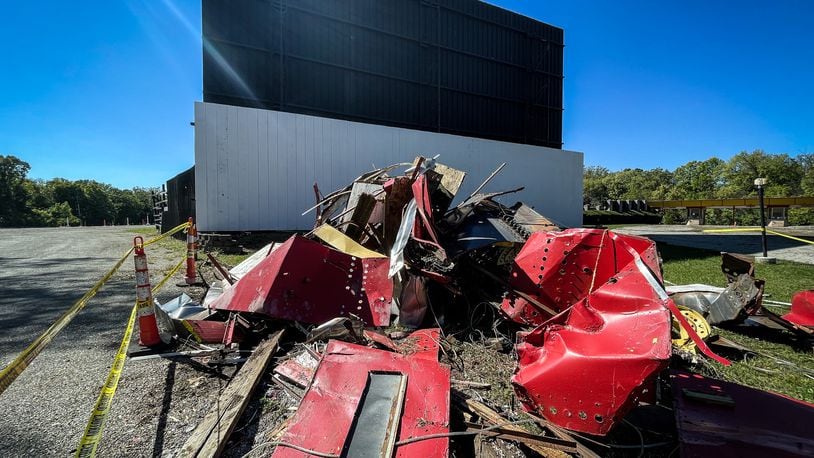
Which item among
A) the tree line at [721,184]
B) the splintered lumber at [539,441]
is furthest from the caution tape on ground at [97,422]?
the tree line at [721,184]

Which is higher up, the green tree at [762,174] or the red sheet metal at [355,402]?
the green tree at [762,174]

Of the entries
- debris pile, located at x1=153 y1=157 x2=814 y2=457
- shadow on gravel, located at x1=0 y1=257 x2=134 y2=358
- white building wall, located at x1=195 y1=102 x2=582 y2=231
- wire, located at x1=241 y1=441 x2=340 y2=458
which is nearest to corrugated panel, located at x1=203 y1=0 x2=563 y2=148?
white building wall, located at x1=195 y1=102 x2=582 y2=231

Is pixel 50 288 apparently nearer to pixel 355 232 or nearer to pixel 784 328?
pixel 355 232

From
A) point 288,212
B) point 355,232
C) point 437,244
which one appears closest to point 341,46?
point 288,212

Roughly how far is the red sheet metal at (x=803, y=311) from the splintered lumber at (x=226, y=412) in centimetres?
555

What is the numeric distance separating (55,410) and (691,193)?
6626 cm

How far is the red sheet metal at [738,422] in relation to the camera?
5.26 feet

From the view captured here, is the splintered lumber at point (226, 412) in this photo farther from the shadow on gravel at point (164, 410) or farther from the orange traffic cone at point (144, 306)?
the orange traffic cone at point (144, 306)

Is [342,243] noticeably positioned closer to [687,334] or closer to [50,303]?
[687,334]

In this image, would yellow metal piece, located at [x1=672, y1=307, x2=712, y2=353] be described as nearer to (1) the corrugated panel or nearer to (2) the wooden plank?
(2) the wooden plank

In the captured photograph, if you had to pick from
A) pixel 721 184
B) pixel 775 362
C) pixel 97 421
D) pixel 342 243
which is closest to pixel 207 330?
pixel 97 421

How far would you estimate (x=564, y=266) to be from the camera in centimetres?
292

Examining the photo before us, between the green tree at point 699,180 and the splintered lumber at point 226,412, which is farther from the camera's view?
the green tree at point 699,180

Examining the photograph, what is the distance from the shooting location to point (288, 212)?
9750mm
